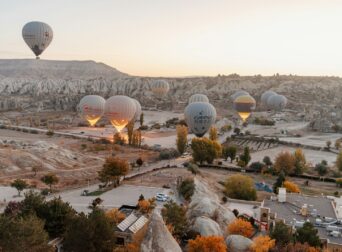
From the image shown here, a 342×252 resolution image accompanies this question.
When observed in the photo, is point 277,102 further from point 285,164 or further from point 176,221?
point 176,221

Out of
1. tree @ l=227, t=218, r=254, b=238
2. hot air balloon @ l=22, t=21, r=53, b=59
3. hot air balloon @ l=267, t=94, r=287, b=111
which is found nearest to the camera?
tree @ l=227, t=218, r=254, b=238

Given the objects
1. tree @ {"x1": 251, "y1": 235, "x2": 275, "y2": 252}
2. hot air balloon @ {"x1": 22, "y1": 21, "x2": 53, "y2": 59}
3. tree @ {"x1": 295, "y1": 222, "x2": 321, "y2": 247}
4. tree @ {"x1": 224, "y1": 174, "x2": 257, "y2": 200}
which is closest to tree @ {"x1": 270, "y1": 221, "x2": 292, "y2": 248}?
tree @ {"x1": 295, "y1": 222, "x2": 321, "y2": 247}

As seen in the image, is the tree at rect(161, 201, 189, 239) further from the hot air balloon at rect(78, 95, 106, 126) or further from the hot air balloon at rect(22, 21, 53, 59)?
the hot air balloon at rect(22, 21, 53, 59)

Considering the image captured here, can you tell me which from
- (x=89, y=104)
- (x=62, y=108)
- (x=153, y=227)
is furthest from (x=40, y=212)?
(x=62, y=108)

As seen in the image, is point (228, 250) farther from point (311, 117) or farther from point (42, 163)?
point (311, 117)

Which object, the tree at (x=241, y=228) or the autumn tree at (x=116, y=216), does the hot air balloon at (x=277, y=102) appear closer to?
the tree at (x=241, y=228)

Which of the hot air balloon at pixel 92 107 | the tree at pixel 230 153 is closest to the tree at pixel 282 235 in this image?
the tree at pixel 230 153
